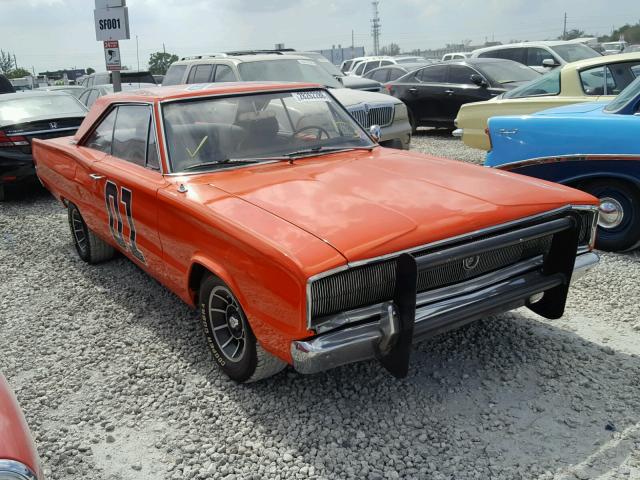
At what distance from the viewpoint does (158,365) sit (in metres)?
3.67

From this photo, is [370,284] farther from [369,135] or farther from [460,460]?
[369,135]

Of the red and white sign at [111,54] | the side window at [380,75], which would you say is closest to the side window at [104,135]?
the red and white sign at [111,54]

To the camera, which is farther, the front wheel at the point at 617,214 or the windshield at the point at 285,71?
the windshield at the point at 285,71

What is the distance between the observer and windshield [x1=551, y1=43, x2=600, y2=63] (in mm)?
13129

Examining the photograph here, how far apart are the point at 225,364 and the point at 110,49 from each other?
309 inches

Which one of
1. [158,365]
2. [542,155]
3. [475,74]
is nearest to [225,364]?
[158,365]

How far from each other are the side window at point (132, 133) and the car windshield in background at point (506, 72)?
8515 mm

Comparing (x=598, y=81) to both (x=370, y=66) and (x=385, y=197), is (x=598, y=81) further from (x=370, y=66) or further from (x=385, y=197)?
(x=370, y=66)

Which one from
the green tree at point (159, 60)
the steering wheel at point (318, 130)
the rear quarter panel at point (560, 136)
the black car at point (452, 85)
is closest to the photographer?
the steering wheel at point (318, 130)

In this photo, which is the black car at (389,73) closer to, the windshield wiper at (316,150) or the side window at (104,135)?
the side window at (104,135)

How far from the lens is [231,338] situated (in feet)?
11.1

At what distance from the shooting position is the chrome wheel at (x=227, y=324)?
3.24 meters

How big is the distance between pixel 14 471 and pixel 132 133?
3.09 meters

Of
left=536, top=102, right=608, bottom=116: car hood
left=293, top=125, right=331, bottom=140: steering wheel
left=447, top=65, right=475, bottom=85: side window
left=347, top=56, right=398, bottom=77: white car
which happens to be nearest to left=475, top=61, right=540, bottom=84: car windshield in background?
left=447, top=65, right=475, bottom=85: side window
